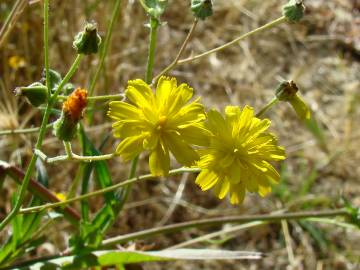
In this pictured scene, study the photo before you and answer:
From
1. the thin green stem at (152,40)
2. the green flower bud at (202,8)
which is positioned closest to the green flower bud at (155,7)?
the thin green stem at (152,40)

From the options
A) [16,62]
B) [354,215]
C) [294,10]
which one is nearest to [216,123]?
[294,10]

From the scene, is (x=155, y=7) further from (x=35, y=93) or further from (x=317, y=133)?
(x=317, y=133)

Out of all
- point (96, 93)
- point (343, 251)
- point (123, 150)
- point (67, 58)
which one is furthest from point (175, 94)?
point (343, 251)

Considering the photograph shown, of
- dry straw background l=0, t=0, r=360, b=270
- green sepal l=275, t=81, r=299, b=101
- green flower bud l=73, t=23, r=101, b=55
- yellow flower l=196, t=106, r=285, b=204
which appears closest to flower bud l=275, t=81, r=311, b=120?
green sepal l=275, t=81, r=299, b=101

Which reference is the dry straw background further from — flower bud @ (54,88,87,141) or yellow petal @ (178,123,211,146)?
yellow petal @ (178,123,211,146)


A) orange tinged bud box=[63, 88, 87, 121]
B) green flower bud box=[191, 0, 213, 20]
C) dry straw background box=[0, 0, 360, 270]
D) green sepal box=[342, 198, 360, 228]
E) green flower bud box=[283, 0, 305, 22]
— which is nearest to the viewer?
orange tinged bud box=[63, 88, 87, 121]
